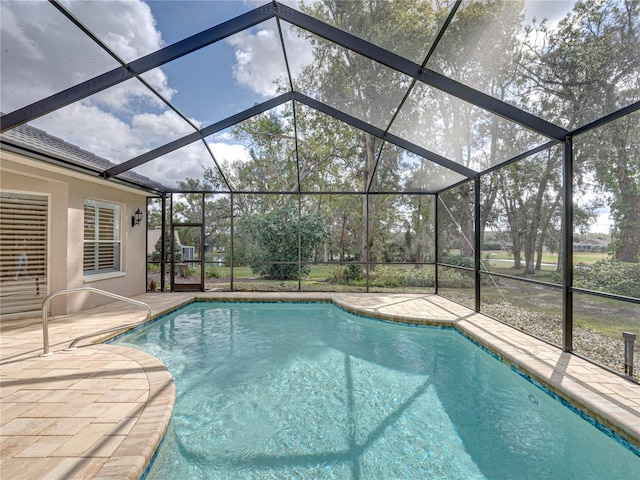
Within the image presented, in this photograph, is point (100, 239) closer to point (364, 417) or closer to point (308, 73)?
point (308, 73)

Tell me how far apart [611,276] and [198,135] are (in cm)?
983

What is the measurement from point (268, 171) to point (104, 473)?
9.37 m

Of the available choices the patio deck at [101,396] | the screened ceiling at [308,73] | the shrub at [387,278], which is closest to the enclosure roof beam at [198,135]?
the screened ceiling at [308,73]

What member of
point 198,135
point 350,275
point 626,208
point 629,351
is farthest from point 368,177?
point 629,351

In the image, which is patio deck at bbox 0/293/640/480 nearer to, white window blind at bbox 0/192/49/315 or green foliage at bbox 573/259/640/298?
white window blind at bbox 0/192/49/315

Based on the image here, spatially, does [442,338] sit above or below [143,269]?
below

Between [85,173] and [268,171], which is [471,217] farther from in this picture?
[85,173]

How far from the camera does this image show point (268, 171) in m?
10.4

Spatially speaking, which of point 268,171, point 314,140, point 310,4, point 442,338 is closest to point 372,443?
point 442,338

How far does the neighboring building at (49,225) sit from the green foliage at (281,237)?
15.2 ft

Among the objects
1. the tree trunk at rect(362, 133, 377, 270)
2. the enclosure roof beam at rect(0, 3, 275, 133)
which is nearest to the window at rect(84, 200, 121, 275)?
the enclosure roof beam at rect(0, 3, 275, 133)

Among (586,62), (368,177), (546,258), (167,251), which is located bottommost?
(546,258)

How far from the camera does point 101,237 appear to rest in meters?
6.98

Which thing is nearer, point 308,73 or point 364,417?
point 364,417
